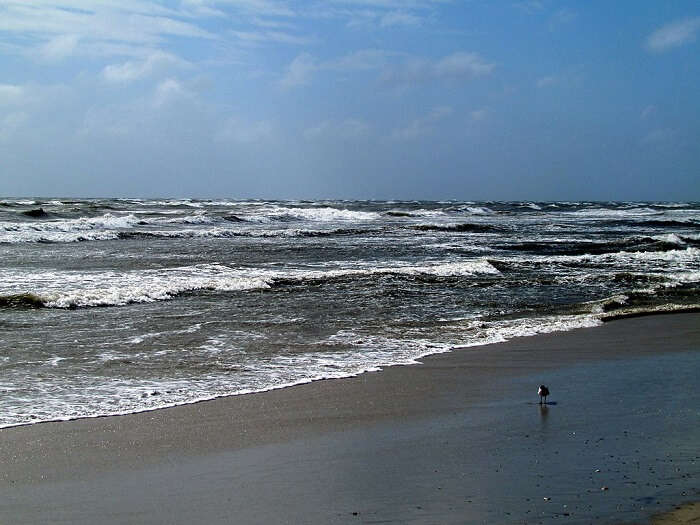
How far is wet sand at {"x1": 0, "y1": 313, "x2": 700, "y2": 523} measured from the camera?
12.8ft

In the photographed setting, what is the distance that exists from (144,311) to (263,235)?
21.3 m

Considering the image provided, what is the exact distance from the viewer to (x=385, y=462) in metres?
4.73

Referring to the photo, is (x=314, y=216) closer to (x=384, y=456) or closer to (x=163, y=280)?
(x=163, y=280)

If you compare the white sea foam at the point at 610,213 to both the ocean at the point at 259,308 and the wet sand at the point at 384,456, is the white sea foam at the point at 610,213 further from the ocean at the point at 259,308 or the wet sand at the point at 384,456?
the wet sand at the point at 384,456

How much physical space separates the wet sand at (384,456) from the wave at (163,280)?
6.60 metres

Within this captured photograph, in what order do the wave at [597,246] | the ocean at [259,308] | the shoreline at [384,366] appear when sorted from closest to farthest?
1. the shoreline at [384,366]
2. the ocean at [259,308]
3. the wave at [597,246]

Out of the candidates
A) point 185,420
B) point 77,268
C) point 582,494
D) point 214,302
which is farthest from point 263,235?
point 582,494

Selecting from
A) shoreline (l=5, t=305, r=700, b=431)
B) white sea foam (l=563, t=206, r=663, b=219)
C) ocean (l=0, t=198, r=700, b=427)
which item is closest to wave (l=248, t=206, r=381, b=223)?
white sea foam (l=563, t=206, r=663, b=219)

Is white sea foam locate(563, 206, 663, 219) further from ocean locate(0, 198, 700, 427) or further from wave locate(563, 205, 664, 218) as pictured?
ocean locate(0, 198, 700, 427)

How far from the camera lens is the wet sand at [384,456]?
12.8 feet

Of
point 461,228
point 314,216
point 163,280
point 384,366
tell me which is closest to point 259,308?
point 163,280

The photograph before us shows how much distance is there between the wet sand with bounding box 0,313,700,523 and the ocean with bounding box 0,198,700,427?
2.48 feet

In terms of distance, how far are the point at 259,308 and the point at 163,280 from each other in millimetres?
3837

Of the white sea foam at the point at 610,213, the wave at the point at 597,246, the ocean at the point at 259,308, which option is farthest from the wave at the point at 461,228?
the white sea foam at the point at 610,213
